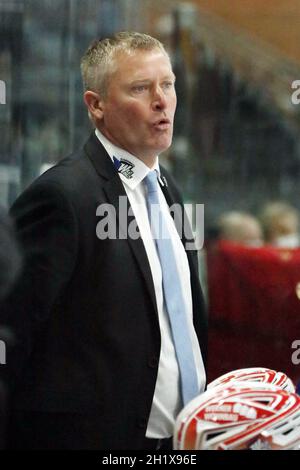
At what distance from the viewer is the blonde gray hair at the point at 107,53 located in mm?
2621

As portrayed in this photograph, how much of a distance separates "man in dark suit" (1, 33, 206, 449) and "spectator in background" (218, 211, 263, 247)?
100cm

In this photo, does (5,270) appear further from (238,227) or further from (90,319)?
(238,227)

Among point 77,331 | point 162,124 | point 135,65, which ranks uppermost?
point 135,65

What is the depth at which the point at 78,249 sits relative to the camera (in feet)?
8.09

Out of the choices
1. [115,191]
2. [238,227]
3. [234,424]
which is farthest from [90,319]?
[238,227]

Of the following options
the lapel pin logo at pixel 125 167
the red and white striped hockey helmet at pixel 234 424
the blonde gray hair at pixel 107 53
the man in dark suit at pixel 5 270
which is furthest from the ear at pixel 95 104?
the red and white striped hockey helmet at pixel 234 424

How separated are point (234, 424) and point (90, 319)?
0.46 metres

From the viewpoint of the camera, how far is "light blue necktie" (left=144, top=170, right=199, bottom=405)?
257 cm

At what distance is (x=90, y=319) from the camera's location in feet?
8.09

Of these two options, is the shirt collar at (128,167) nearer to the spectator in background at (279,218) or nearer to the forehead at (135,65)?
the forehead at (135,65)

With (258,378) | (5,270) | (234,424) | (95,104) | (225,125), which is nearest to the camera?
(5,270)

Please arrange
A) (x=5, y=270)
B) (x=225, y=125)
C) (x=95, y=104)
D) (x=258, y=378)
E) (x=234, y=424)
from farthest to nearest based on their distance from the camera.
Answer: (x=225, y=125), (x=258, y=378), (x=95, y=104), (x=234, y=424), (x=5, y=270)

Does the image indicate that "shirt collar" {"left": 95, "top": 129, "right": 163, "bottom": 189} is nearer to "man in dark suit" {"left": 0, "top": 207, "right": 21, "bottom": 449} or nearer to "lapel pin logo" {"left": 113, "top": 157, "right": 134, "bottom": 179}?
"lapel pin logo" {"left": 113, "top": 157, "right": 134, "bottom": 179}

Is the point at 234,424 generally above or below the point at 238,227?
below
